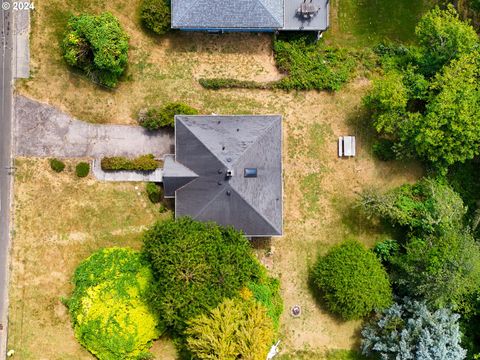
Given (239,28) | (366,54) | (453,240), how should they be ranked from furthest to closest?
(366,54) < (239,28) < (453,240)

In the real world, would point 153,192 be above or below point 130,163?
below

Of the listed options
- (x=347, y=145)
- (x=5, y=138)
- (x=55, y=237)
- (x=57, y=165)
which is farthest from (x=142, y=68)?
(x=347, y=145)

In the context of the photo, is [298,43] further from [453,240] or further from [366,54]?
[453,240]

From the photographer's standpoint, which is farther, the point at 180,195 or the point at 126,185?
the point at 126,185

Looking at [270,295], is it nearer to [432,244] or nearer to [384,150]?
[432,244]

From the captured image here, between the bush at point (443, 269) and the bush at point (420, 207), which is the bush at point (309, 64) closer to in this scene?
the bush at point (420, 207)

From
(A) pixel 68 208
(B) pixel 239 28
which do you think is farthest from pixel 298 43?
(A) pixel 68 208
